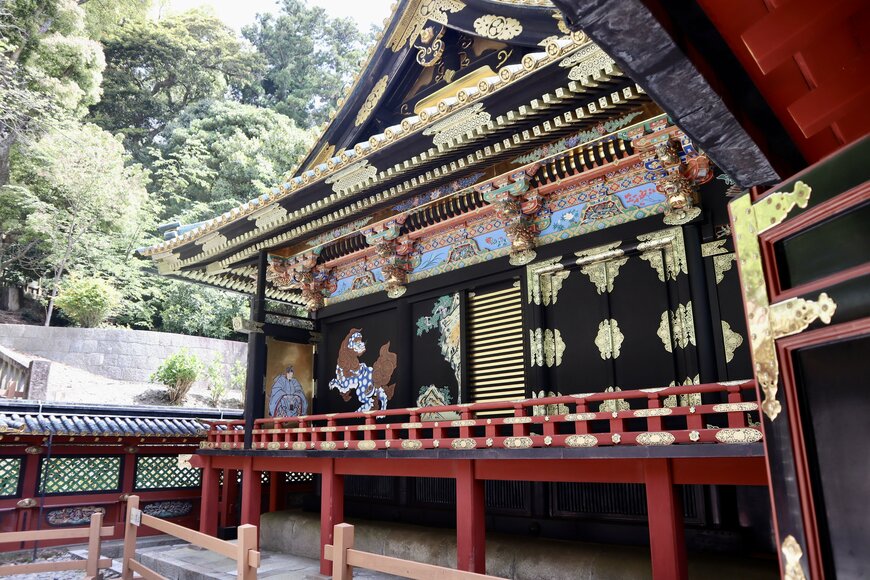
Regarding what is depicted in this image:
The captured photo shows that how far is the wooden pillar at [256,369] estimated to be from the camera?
8812 millimetres

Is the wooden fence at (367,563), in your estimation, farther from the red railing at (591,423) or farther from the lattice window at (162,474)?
the lattice window at (162,474)

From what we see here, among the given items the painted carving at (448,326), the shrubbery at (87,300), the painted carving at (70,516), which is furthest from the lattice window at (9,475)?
the shrubbery at (87,300)

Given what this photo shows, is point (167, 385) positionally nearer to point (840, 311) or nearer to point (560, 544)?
point (560, 544)

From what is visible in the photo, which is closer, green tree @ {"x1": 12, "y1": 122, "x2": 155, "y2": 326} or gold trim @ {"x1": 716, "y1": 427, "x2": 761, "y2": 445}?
gold trim @ {"x1": 716, "y1": 427, "x2": 761, "y2": 445}

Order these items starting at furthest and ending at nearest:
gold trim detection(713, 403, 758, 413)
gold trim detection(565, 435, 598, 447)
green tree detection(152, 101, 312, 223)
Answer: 1. green tree detection(152, 101, 312, 223)
2. gold trim detection(565, 435, 598, 447)
3. gold trim detection(713, 403, 758, 413)

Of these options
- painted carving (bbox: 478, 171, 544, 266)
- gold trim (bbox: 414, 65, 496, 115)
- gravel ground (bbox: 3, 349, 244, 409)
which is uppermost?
gold trim (bbox: 414, 65, 496, 115)

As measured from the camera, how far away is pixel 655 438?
455 centimetres

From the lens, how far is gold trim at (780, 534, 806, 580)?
6.33 ft

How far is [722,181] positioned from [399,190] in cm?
350

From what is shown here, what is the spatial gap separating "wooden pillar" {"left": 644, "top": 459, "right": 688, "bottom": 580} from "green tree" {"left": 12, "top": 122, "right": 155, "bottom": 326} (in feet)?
79.7

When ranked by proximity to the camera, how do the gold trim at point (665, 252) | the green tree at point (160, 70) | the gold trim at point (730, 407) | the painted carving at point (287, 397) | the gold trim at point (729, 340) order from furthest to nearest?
the green tree at point (160, 70)
the painted carving at point (287, 397)
the gold trim at point (665, 252)
the gold trim at point (729, 340)
the gold trim at point (730, 407)

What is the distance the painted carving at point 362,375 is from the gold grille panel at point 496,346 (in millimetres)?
1531

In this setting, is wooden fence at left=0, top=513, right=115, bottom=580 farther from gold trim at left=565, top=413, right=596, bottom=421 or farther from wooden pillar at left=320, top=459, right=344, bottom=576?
gold trim at left=565, top=413, right=596, bottom=421

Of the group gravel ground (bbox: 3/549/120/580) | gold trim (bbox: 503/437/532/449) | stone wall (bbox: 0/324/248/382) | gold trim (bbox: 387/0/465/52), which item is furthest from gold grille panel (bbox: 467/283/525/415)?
stone wall (bbox: 0/324/248/382)
